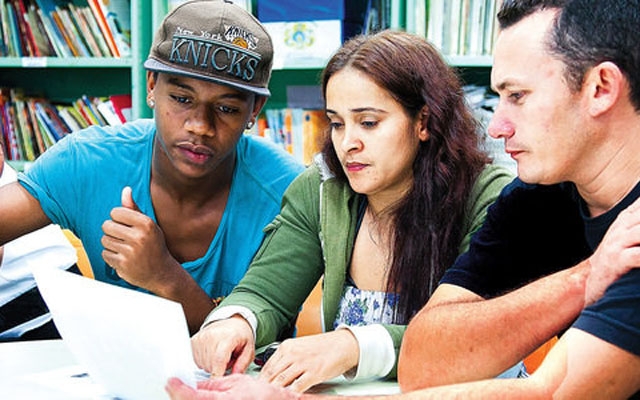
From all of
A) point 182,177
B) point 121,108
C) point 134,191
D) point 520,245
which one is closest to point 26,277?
point 134,191

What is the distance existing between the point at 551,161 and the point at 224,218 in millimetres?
815

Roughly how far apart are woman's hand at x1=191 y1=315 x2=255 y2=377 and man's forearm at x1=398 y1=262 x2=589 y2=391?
26 centimetres

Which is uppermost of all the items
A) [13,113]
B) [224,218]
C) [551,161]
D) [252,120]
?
[551,161]

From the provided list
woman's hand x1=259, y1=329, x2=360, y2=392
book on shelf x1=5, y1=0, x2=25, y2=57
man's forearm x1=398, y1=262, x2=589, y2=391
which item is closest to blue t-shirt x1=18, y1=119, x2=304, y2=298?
woman's hand x1=259, y1=329, x2=360, y2=392

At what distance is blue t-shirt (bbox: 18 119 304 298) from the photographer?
5.51 ft

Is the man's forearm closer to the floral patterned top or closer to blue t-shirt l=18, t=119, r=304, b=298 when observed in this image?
the floral patterned top

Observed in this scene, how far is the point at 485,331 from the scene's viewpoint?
109 cm

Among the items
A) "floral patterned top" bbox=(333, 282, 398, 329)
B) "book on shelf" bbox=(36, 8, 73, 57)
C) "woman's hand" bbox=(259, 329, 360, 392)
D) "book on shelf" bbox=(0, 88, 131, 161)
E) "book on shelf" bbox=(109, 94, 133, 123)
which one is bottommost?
"book on shelf" bbox=(0, 88, 131, 161)

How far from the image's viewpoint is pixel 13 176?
6.17ft

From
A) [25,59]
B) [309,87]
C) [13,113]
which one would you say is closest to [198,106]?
[309,87]

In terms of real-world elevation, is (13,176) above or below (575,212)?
below

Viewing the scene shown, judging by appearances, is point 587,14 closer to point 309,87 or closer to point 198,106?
point 198,106

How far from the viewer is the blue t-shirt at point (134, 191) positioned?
1679 mm

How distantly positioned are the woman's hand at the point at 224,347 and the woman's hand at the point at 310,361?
63 millimetres
